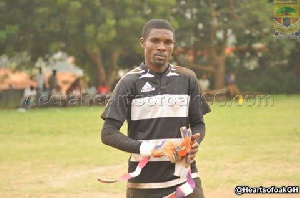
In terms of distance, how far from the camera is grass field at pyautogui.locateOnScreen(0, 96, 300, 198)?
10.2 m

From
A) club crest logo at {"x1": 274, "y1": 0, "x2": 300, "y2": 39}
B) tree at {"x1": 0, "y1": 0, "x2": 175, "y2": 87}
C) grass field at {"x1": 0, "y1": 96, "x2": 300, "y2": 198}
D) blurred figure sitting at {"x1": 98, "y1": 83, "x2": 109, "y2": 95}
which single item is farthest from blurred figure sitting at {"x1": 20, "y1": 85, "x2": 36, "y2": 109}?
club crest logo at {"x1": 274, "y1": 0, "x2": 300, "y2": 39}

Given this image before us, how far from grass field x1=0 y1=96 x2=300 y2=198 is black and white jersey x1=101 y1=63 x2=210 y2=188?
511 cm

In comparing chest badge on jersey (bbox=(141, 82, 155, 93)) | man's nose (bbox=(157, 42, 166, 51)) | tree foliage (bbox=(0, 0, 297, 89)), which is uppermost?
tree foliage (bbox=(0, 0, 297, 89))

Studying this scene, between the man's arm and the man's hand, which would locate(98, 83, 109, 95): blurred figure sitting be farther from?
the man's hand

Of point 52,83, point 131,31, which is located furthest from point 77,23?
point 52,83

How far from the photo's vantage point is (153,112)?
4176mm

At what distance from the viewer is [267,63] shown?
4425 centimetres

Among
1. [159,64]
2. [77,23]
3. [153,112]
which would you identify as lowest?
[153,112]

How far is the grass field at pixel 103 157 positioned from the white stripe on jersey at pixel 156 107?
520 cm

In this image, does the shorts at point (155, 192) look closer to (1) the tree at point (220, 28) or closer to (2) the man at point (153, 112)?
(2) the man at point (153, 112)

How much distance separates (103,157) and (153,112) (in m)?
9.65

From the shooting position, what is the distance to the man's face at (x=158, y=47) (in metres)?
4.26

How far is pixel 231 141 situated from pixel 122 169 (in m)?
5.03

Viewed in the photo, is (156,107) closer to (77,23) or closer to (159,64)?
(159,64)
